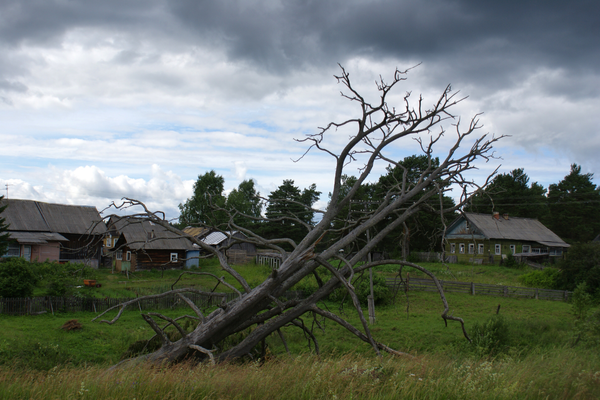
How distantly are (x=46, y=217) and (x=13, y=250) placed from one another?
5345mm

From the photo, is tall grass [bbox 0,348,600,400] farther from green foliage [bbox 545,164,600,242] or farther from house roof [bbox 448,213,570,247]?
green foliage [bbox 545,164,600,242]

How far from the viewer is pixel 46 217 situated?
115 ft

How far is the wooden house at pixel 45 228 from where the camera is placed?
101 ft

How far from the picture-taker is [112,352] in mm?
13445

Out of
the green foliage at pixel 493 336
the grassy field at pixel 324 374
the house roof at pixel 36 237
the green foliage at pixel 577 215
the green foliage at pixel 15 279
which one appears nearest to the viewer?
the grassy field at pixel 324 374

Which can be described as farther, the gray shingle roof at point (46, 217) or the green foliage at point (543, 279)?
the gray shingle roof at point (46, 217)

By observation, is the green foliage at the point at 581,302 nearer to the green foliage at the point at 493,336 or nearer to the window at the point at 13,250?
the green foliage at the point at 493,336

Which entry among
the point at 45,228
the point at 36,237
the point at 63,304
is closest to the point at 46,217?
the point at 45,228

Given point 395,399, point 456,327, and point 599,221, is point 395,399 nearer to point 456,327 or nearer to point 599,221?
point 456,327

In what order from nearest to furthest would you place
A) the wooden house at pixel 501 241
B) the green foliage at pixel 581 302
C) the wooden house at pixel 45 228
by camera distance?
Result: the green foliage at pixel 581 302 < the wooden house at pixel 45 228 < the wooden house at pixel 501 241

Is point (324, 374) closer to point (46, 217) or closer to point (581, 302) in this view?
point (581, 302)

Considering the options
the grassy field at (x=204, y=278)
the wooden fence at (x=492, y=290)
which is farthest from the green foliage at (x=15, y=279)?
the wooden fence at (x=492, y=290)

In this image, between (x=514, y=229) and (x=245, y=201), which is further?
(x=245, y=201)

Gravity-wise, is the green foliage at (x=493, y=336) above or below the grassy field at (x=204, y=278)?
above
